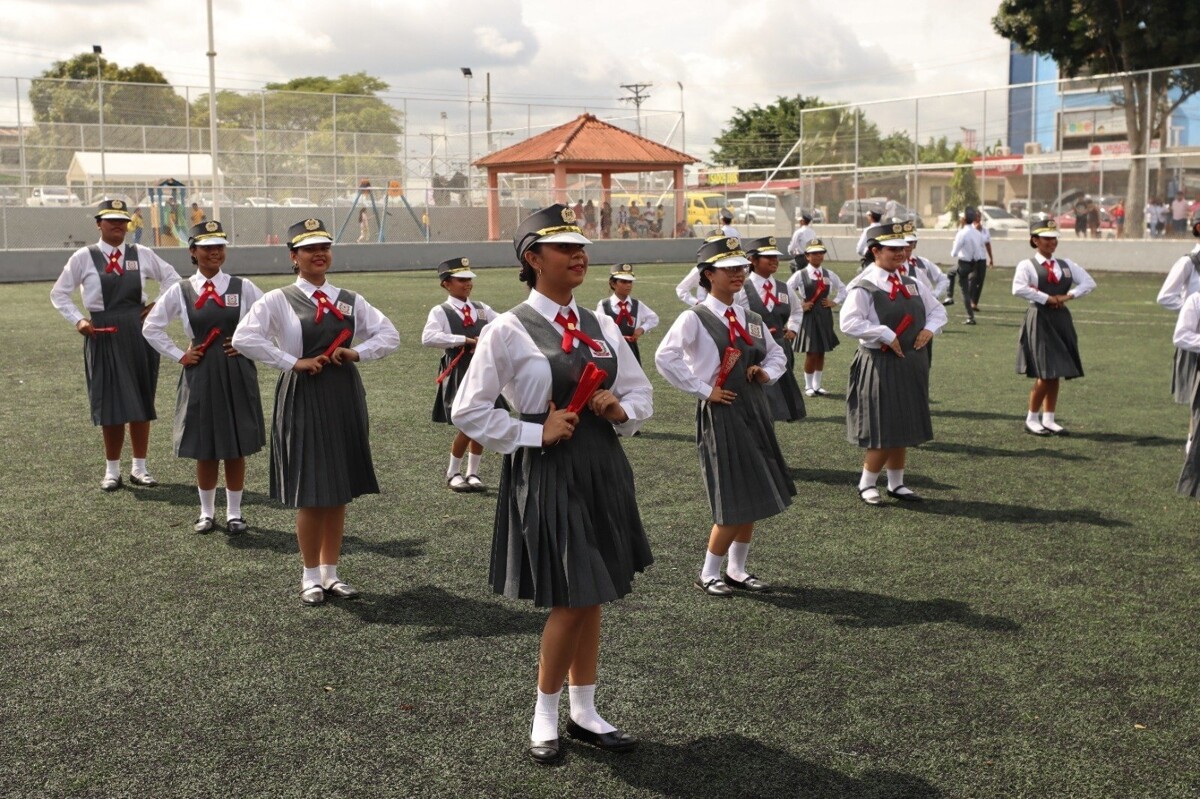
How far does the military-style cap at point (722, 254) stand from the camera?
609 cm

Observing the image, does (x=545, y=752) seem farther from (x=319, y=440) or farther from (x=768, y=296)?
(x=768, y=296)

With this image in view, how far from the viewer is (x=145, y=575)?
258 inches

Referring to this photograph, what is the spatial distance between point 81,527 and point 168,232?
2695 centimetres

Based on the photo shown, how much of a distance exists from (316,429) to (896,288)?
13.4 feet

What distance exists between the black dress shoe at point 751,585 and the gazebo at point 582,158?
3196 cm

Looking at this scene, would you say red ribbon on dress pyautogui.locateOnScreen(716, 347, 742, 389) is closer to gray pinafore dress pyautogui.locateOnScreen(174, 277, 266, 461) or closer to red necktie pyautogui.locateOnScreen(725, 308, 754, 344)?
red necktie pyautogui.locateOnScreen(725, 308, 754, 344)

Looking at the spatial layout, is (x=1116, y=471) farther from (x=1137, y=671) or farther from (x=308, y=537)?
(x=308, y=537)

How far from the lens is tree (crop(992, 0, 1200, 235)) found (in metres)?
29.8

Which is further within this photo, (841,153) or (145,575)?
(841,153)

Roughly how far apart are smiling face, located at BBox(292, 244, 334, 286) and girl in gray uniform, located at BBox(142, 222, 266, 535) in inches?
56.6

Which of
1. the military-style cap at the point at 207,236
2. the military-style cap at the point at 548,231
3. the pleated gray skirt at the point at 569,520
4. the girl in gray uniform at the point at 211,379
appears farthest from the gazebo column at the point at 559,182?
the pleated gray skirt at the point at 569,520

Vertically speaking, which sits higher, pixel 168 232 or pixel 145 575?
pixel 168 232

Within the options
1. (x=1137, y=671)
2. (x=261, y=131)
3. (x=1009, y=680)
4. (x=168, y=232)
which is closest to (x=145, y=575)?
(x=1009, y=680)

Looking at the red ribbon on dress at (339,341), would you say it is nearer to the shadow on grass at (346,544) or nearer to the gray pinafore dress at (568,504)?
the shadow on grass at (346,544)
